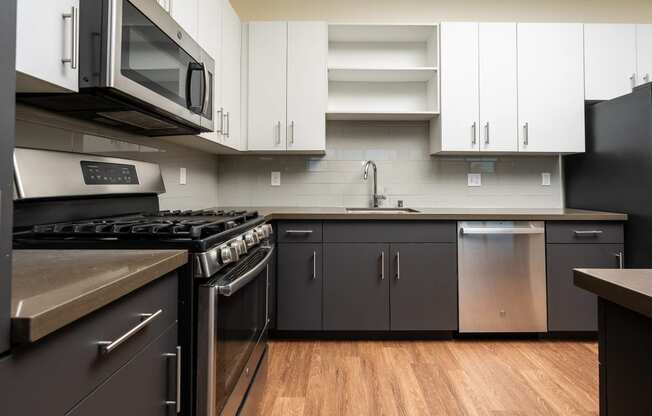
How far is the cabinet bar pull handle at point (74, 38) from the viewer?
101 cm

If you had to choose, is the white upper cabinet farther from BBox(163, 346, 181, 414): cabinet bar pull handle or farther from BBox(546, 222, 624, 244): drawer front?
BBox(546, 222, 624, 244): drawer front

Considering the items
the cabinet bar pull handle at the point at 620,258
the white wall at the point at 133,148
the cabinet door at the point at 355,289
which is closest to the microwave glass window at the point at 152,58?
the white wall at the point at 133,148

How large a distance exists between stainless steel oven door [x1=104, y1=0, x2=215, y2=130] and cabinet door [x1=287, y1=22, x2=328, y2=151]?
3.31 ft

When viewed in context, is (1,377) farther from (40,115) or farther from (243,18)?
(243,18)

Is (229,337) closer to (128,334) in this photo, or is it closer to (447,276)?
(128,334)

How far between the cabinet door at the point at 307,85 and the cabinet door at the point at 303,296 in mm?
793

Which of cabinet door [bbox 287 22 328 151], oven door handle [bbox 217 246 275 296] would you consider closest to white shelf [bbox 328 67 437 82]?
cabinet door [bbox 287 22 328 151]

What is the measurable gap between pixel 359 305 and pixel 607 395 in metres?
1.69

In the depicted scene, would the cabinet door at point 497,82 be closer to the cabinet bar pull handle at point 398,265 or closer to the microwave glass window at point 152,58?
the cabinet bar pull handle at point 398,265

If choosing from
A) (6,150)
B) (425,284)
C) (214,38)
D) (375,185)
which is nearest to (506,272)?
(425,284)

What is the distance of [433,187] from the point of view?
3119mm

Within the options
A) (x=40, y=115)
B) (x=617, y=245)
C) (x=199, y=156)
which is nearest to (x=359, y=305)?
(x=199, y=156)

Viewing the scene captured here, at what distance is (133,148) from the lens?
1.85 m

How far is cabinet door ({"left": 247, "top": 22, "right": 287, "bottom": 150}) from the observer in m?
2.78
